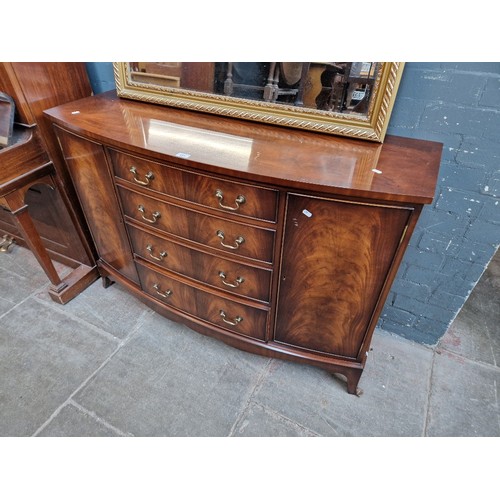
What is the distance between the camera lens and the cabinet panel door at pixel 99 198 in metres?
1.42

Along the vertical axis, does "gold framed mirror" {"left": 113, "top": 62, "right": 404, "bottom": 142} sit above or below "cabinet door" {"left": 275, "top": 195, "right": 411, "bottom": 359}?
above

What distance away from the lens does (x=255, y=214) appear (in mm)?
1134

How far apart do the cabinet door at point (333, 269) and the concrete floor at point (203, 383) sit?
1.10 feet

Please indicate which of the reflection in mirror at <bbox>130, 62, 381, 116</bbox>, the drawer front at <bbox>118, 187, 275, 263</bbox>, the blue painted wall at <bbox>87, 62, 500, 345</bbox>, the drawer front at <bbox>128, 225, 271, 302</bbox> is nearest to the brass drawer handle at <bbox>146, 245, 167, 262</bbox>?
the drawer front at <bbox>128, 225, 271, 302</bbox>

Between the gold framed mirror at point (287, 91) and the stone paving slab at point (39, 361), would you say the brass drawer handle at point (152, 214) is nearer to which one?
the gold framed mirror at point (287, 91)

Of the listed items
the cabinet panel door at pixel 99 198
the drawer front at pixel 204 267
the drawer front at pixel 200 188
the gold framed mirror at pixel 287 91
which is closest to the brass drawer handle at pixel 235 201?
the drawer front at pixel 200 188

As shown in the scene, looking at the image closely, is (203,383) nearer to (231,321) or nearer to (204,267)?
(231,321)

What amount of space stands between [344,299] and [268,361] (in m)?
0.70

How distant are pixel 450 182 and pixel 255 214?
0.83 m

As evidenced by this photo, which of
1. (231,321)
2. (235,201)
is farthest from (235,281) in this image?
(235,201)

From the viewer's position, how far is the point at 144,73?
1.51 metres

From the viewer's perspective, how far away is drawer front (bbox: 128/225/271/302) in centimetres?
133

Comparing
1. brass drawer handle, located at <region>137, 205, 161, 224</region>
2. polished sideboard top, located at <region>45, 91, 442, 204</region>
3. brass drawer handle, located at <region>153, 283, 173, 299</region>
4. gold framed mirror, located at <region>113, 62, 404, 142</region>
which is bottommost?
brass drawer handle, located at <region>153, 283, 173, 299</region>

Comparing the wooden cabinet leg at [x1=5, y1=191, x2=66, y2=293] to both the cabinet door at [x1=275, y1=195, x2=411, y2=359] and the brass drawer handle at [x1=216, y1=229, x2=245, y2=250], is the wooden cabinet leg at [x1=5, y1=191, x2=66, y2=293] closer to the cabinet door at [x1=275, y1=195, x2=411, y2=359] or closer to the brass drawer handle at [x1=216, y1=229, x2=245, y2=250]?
the brass drawer handle at [x1=216, y1=229, x2=245, y2=250]
